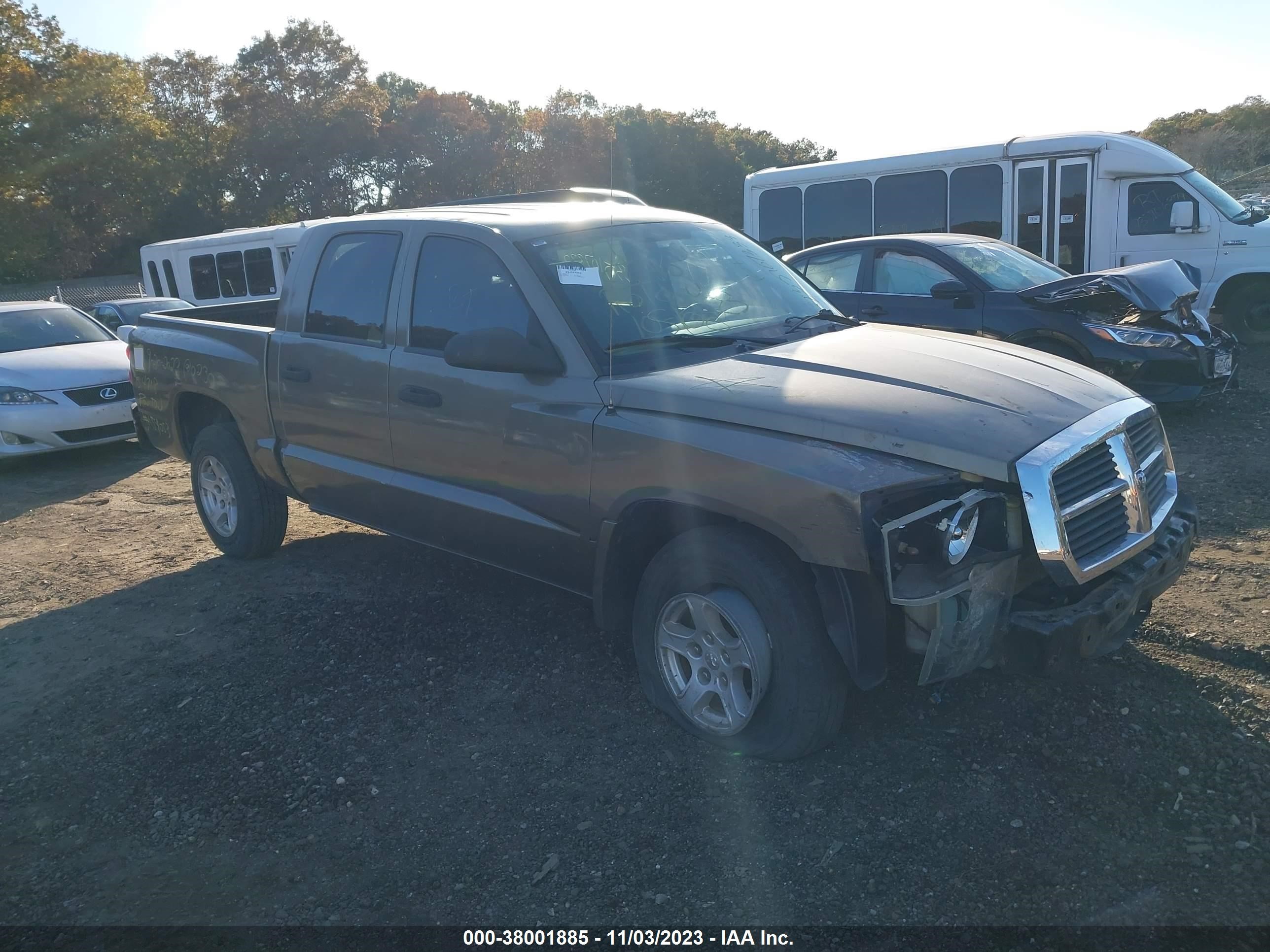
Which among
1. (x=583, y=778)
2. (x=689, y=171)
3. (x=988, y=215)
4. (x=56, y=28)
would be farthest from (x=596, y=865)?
(x=689, y=171)

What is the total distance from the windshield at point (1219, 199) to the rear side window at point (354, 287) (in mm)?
10598

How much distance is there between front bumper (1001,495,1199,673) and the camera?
3182mm

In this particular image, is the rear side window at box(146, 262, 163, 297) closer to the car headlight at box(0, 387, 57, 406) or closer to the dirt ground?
the car headlight at box(0, 387, 57, 406)

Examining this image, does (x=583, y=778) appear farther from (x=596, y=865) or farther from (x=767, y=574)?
(x=767, y=574)

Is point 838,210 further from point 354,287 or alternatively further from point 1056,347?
point 354,287

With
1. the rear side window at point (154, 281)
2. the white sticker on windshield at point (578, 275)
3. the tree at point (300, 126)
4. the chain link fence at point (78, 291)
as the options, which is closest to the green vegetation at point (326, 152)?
the tree at point (300, 126)

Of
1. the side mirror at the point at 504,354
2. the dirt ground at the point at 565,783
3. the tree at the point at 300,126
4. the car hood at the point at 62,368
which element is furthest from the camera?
the tree at the point at 300,126

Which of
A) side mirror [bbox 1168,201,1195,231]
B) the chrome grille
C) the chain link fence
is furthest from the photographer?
the chain link fence

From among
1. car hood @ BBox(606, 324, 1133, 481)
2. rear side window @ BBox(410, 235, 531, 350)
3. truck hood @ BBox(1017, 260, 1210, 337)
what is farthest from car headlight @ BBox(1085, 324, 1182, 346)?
rear side window @ BBox(410, 235, 531, 350)

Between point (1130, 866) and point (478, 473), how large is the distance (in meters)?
2.86

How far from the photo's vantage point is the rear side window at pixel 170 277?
69.5 ft

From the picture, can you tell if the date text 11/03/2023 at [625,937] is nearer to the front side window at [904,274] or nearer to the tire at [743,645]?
the tire at [743,645]

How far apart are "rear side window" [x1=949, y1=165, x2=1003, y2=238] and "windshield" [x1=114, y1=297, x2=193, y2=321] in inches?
449

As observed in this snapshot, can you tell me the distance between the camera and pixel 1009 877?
2.93 m
